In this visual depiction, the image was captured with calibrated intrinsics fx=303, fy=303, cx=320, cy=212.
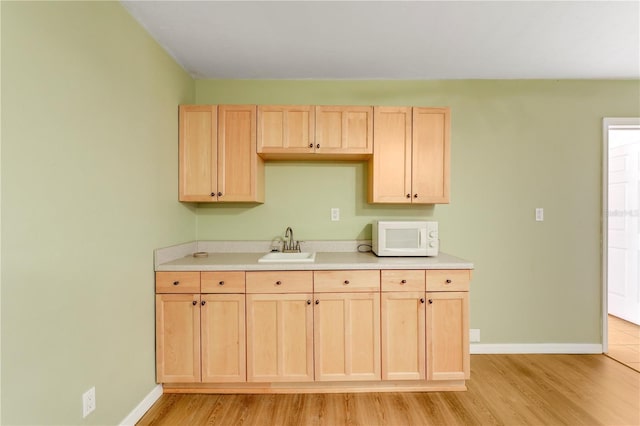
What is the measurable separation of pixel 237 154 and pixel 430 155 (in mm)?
1601

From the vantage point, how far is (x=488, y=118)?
2.85 metres

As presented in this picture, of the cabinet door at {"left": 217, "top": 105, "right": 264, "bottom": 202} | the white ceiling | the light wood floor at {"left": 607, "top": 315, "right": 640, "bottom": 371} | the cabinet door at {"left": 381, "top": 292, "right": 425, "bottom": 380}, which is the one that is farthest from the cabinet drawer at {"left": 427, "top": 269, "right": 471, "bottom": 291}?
the light wood floor at {"left": 607, "top": 315, "right": 640, "bottom": 371}

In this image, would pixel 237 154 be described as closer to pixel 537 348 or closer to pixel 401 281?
pixel 401 281

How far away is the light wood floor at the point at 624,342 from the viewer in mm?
2697

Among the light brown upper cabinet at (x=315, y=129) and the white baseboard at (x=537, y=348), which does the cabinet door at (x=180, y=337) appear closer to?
the light brown upper cabinet at (x=315, y=129)

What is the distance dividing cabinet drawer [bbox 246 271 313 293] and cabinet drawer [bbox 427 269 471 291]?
2.88 ft

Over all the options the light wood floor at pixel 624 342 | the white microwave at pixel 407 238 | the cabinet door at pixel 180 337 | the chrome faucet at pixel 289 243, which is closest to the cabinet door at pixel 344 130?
the white microwave at pixel 407 238

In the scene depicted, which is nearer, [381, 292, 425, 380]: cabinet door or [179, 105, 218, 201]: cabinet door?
[381, 292, 425, 380]: cabinet door

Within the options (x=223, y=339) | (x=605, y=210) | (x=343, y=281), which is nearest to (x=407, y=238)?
(x=343, y=281)

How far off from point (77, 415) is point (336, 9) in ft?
8.48

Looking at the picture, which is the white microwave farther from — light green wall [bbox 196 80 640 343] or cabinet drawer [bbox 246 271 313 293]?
cabinet drawer [bbox 246 271 313 293]

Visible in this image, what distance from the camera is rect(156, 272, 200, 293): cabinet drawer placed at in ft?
7.04

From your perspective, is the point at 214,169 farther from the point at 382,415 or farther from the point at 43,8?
the point at 382,415

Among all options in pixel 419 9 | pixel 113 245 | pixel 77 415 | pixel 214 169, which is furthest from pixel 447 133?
pixel 77 415
